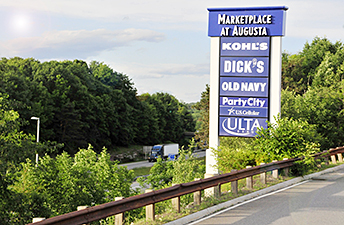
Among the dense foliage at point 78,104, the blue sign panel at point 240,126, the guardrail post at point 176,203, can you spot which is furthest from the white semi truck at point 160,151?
the guardrail post at point 176,203

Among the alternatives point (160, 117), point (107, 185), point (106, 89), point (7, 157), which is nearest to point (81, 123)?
point (106, 89)

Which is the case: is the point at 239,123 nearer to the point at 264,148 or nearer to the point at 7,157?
the point at 264,148

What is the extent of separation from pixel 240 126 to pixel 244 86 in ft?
6.51

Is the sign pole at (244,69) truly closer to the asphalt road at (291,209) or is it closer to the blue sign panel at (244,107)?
the blue sign panel at (244,107)

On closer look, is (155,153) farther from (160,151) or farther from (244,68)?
(244,68)

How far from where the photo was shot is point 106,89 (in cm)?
8594

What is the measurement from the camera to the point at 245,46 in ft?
68.7

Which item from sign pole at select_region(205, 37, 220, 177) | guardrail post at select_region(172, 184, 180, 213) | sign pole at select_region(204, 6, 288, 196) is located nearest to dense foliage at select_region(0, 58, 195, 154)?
sign pole at select_region(205, 37, 220, 177)

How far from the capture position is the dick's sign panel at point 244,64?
67.4 ft

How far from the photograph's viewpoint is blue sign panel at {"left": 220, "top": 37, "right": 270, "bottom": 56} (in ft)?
67.7

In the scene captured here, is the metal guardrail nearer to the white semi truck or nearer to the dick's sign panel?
the dick's sign panel

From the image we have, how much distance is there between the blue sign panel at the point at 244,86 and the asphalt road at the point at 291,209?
24.1 ft

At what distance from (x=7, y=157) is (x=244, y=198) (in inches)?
260

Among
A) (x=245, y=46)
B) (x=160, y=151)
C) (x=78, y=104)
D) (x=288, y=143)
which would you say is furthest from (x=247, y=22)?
(x=160, y=151)
